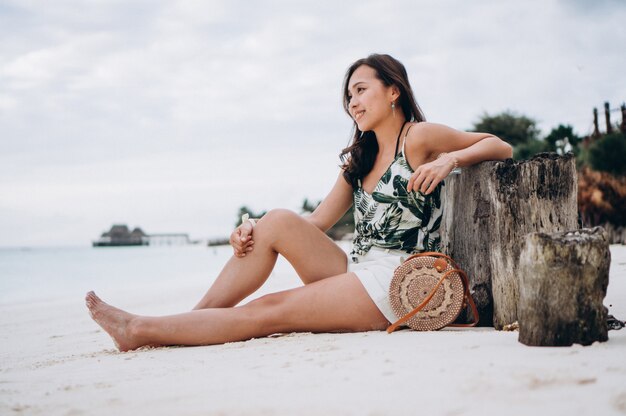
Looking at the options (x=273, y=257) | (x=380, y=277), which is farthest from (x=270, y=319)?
(x=380, y=277)

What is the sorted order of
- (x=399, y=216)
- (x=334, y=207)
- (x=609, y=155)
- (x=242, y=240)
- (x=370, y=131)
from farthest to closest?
1. (x=609, y=155)
2. (x=334, y=207)
3. (x=370, y=131)
4. (x=399, y=216)
5. (x=242, y=240)

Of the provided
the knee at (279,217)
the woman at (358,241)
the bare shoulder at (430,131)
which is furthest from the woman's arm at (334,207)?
the bare shoulder at (430,131)

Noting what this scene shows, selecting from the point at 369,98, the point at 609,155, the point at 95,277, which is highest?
the point at 609,155

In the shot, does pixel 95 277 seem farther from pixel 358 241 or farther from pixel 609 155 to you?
pixel 358 241

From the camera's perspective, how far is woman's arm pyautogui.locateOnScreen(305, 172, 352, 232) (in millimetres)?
3721

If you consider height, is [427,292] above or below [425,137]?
below

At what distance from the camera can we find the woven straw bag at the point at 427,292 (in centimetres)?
293

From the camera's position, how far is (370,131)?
3631mm

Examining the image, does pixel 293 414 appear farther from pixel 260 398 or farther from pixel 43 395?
pixel 43 395

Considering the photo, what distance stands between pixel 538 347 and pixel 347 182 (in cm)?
168

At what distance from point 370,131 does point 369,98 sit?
0.25 meters

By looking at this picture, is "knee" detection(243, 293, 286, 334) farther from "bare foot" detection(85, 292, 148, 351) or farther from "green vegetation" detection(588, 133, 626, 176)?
"green vegetation" detection(588, 133, 626, 176)

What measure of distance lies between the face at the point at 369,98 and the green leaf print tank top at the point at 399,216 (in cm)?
25

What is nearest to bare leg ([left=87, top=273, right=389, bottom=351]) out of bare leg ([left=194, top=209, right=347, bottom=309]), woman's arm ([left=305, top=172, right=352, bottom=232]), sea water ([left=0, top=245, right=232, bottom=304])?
bare leg ([left=194, top=209, right=347, bottom=309])
